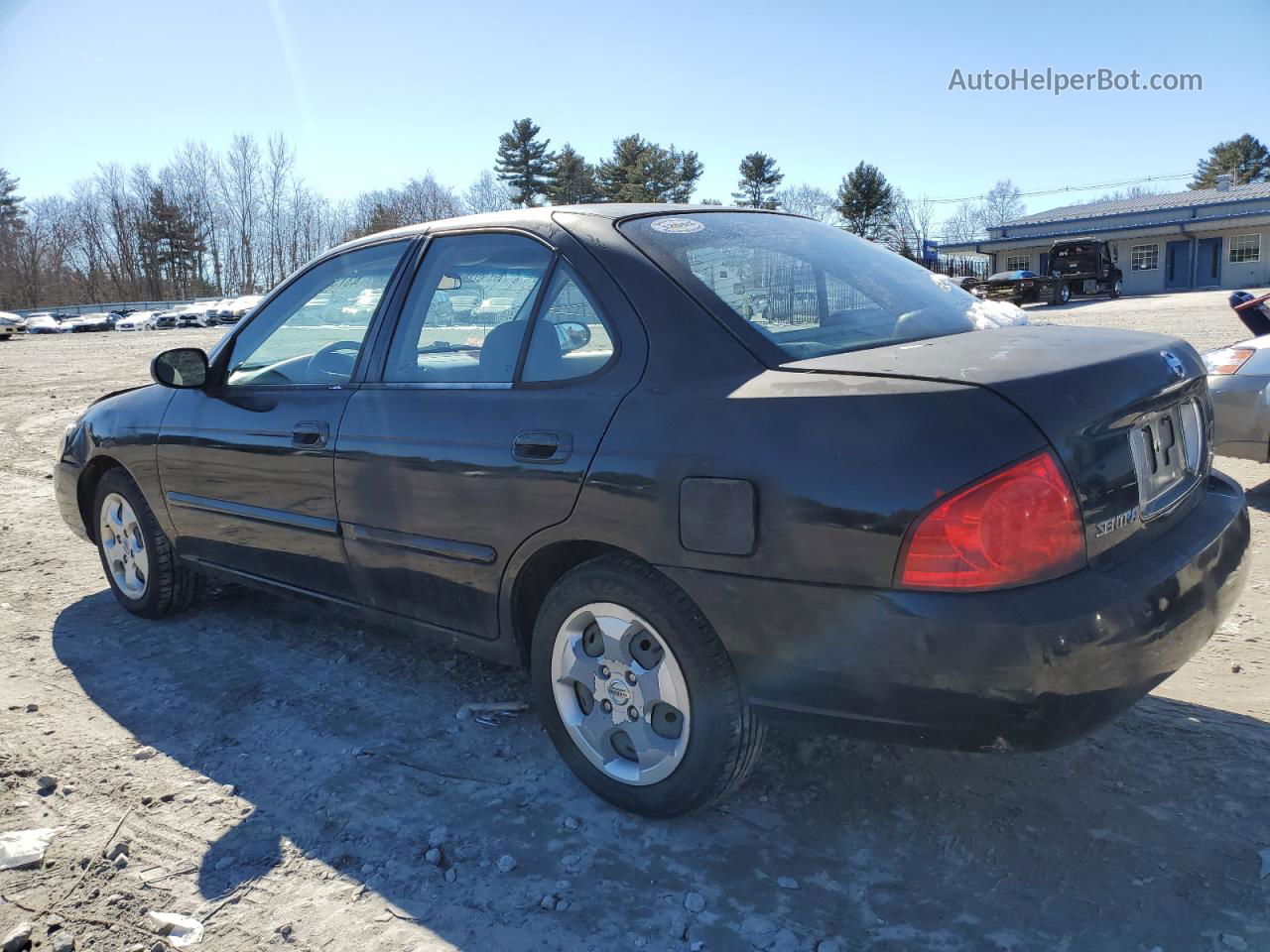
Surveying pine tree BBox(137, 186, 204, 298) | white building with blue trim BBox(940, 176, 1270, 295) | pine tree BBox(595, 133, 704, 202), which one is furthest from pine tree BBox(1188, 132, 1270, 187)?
pine tree BBox(137, 186, 204, 298)

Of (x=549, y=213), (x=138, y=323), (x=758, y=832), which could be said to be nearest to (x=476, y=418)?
(x=549, y=213)

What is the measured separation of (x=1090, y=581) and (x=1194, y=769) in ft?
3.66

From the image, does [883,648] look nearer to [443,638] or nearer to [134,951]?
[443,638]

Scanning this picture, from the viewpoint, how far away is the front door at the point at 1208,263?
42.2 m

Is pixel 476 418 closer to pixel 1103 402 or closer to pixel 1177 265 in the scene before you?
pixel 1103 402

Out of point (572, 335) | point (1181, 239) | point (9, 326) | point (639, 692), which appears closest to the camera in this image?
point (639, 692)

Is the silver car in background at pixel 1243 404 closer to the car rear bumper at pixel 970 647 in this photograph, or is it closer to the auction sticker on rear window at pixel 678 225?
the car rear bumper at pixel 970 647

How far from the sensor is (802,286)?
282 centimetres

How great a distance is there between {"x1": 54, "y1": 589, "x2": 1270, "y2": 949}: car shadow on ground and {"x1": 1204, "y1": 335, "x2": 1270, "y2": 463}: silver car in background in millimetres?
2966

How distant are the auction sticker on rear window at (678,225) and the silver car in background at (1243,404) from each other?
388cm

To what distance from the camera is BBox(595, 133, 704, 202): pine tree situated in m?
55.3

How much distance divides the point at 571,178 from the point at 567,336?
6247 centimetres

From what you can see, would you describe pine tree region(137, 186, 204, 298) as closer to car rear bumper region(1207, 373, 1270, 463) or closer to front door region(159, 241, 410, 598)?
front door region(159, 241, 410, 598)

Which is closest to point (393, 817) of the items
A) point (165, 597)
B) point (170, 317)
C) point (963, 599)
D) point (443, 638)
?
point (443, 638)
